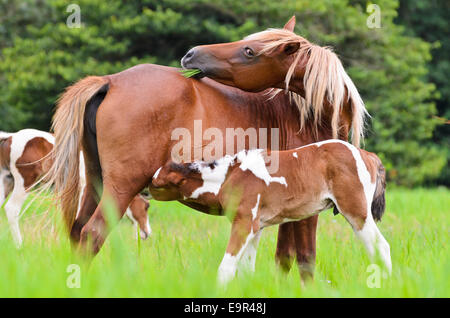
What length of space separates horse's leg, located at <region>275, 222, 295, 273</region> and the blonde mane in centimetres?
88

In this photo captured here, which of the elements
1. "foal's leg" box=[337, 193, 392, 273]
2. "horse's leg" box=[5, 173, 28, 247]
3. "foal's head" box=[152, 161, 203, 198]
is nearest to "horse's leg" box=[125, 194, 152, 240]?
"horse's leg" box=[5, 173, 28, 247]

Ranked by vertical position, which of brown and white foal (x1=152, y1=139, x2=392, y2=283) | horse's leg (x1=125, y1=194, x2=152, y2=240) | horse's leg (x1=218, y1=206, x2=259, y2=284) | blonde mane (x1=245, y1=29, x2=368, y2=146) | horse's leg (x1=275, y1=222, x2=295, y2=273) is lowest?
horse's leg (x1=125, y1=194, x2=152, y2=240)

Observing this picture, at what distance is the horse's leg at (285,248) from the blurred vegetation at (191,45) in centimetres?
1011

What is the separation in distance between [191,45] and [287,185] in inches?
484

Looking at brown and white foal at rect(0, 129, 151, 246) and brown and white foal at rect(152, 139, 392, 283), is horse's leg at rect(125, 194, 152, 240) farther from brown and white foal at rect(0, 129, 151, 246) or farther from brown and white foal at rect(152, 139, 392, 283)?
brown and white foal at rect(152, 139, 392, 283)

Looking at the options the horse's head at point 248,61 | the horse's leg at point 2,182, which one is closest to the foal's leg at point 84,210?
the horse's head at point 248,61

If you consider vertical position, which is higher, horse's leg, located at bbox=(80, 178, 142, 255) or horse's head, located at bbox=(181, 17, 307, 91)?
horse's head, located at bbox=(181, 17, 307, 91)

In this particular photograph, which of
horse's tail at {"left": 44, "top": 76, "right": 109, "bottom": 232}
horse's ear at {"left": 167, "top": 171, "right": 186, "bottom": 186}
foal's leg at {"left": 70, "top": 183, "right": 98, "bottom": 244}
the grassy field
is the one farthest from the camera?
foal's leg at {"left": 70, "top": 183, "right": 98, "bottom": 244}

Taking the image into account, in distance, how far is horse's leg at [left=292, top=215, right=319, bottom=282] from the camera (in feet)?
14.3

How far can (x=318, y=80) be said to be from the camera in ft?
14.0

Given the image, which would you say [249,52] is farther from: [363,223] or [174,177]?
[363,223]

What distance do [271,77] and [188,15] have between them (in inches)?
459

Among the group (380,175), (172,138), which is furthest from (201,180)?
(380,175)

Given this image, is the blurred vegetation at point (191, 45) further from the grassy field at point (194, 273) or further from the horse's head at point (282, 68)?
the horse's head at point (282, 68)
